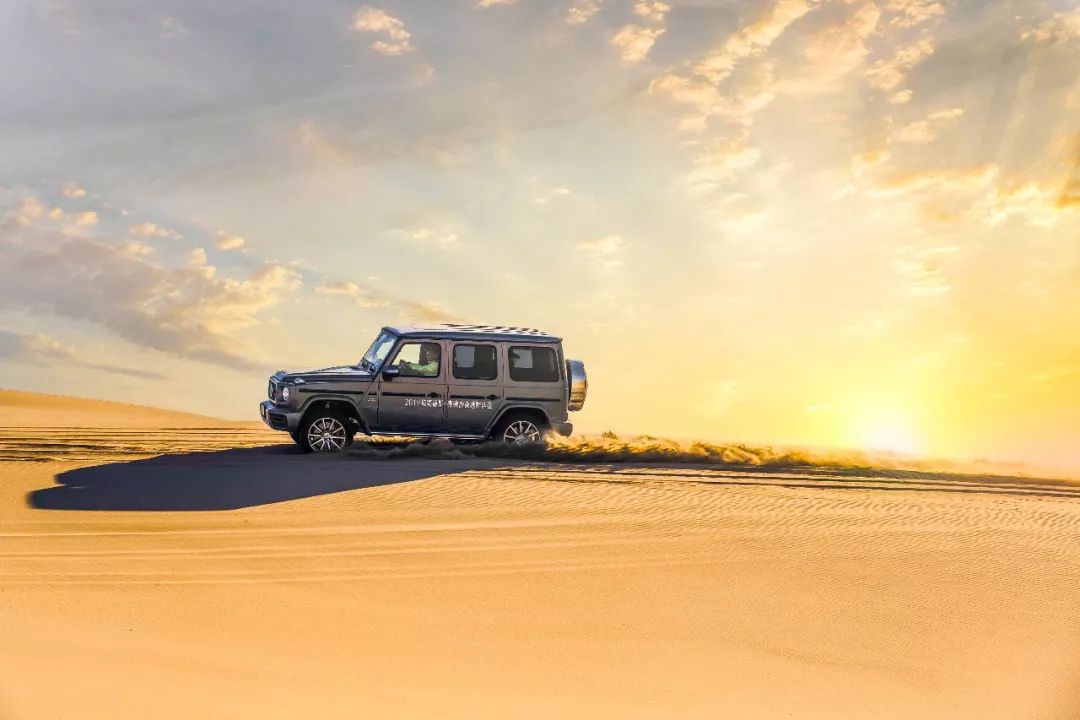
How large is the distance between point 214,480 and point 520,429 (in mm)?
5129

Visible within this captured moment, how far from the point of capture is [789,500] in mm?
12820

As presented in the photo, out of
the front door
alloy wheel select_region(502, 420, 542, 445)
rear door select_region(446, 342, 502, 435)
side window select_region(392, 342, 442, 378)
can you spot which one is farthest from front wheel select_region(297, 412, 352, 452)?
alloy wheel select_region(502, 420, 542, 445)

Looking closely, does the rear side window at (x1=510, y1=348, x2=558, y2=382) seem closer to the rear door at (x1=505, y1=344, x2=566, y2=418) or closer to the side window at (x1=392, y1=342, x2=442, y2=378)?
the rear door at (x1=505, y1=344, x2=566, y2=418)

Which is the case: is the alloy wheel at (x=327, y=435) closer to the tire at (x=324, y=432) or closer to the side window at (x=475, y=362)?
the tire at (x=324, y=432)

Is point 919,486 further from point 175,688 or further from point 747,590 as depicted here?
point 175,688

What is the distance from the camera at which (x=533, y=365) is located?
51.4 feet

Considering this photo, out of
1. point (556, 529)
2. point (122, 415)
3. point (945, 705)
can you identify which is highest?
point (122, 415)

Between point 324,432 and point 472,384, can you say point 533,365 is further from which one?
point 324,432

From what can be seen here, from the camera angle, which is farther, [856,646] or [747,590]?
[747,590]

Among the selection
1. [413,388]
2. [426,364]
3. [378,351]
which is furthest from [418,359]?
[378,351]

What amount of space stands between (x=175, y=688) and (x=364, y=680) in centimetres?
99

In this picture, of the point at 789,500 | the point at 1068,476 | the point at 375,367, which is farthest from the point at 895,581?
the point at 1068,476

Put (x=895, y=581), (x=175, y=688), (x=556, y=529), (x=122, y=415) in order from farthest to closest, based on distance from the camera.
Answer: (x=122, y=415) → (x=556, y=529) → (x=895, y=581) → (x=175, y=688)

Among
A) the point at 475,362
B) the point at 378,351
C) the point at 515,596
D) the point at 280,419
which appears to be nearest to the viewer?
the point at 515,596
